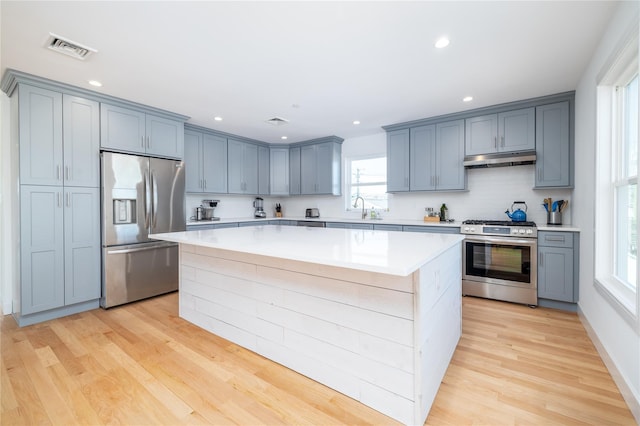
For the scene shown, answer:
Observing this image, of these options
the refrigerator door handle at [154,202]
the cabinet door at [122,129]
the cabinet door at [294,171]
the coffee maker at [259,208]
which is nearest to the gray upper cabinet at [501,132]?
the cabinet door at [294,171]

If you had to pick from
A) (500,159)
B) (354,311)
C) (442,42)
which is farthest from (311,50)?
(500,159)

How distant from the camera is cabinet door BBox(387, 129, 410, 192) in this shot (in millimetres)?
4422

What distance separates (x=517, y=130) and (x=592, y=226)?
62.5 inches

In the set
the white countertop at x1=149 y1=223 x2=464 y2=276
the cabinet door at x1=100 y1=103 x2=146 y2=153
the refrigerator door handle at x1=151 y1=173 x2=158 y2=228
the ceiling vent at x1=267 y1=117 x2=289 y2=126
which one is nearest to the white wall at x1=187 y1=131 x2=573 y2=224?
the refrigerator door handle at x1=151 y1=173 x2=158 y2=228

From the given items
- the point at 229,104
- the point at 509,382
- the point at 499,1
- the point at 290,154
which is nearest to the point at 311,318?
the point at 509,382

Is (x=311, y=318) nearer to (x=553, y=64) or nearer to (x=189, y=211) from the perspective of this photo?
(x=553, y=64)

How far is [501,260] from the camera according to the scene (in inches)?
135

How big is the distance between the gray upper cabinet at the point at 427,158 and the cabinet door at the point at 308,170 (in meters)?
1.50

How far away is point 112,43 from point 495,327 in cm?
404

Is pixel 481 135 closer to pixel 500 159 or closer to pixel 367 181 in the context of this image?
pixel 500 159

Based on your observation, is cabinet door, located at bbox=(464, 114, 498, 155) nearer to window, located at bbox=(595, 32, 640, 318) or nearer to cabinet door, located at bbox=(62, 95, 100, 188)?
window, located at bbox=(595, 32, 640, 318)

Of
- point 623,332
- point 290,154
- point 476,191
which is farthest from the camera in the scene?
point 290,154

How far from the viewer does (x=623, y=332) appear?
5.92 ft

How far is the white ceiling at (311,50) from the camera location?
1.90 meters
